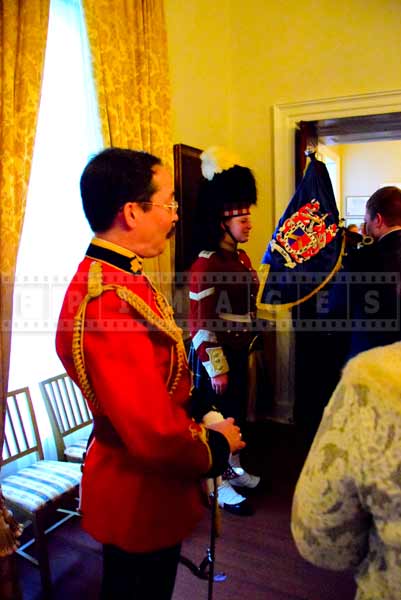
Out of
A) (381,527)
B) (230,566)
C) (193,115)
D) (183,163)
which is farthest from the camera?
(193,115)

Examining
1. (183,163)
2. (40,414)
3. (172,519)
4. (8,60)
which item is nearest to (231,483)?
(40,414)

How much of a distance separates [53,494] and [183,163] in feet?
5.94

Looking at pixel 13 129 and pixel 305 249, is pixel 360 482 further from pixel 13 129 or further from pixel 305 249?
pixel 305 249

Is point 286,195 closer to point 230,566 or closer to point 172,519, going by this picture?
point 230,566

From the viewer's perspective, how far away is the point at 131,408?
888mm

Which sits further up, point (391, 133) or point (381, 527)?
point (391, 133)

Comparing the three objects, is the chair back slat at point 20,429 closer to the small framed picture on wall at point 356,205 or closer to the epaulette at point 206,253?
the epaulette at point 206,253

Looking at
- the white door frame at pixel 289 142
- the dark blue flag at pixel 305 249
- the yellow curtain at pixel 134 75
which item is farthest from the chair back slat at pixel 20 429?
the white door frame at pixel 289 142

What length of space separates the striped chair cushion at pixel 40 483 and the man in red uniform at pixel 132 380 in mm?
690

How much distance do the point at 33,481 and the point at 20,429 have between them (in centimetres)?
25

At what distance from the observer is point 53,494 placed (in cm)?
175

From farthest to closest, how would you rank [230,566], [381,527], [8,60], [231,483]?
1. [231,483]
2. [230,566]
3. [8,60]
4. [381,527]

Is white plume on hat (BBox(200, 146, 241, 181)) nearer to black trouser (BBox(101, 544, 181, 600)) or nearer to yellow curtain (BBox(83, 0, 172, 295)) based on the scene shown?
yellow curtain (BBox(83, 0, 172, 295))

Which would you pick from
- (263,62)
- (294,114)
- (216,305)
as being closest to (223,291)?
(216,305)
